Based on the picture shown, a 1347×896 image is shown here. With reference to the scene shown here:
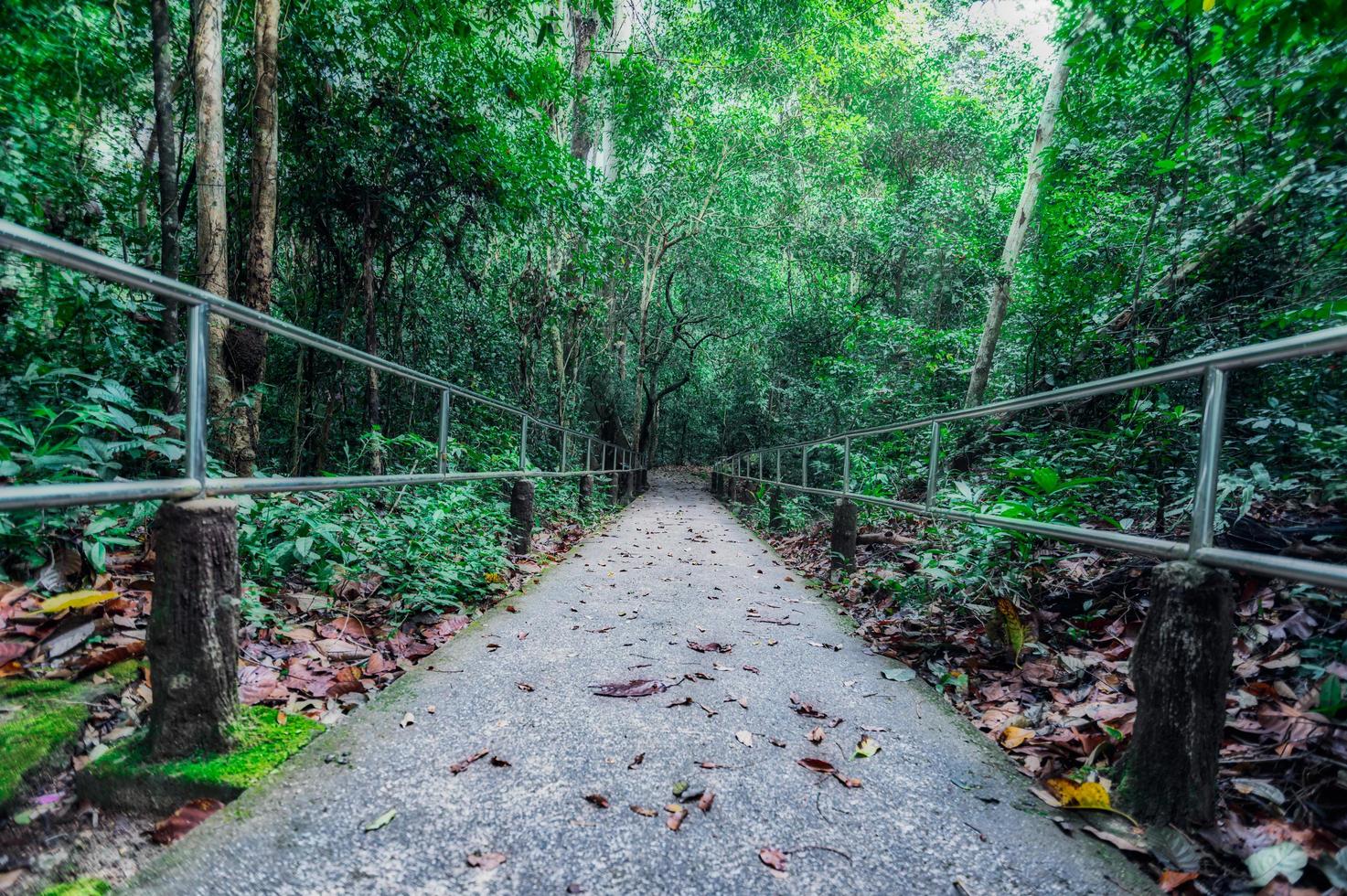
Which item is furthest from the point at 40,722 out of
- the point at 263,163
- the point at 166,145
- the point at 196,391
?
the point at 263,163

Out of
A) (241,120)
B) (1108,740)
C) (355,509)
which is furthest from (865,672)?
(241,120)

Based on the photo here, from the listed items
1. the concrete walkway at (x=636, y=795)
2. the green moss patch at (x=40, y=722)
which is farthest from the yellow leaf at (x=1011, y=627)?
the green moss patch at (x=40, y=722)

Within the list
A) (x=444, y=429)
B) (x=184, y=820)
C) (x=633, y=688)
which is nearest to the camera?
(x=184, y=820)

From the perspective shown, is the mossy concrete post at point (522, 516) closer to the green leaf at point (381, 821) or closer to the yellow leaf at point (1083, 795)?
the green leaf at point (381, 821)

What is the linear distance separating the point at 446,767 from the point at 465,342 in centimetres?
1022

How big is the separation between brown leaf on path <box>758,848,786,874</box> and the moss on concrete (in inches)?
51.2

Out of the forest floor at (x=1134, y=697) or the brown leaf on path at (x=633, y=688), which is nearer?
the forest floor at (x=1134, y=697)

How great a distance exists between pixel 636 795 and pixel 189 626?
1193 millimetres

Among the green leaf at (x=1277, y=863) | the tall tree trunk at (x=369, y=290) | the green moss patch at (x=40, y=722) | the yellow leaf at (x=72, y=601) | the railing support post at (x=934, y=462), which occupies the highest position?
the tall tree trunk at (x=369, y=290)

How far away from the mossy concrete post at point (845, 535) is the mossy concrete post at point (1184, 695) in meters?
3.17

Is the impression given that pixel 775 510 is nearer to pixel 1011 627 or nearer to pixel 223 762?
pixel 1011 627

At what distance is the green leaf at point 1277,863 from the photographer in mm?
1230

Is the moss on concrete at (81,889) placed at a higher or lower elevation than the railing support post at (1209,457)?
lower

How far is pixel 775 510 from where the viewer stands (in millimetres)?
8117
